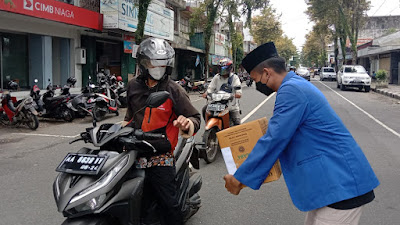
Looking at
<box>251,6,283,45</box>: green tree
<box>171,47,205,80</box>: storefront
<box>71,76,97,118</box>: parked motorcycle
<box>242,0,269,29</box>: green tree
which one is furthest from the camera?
<box>251,6,283,45</box>: green tree

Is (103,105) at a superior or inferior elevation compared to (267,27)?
inferior

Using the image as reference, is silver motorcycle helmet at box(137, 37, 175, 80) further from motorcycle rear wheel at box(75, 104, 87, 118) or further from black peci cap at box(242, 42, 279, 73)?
motorcycle rear wheel at box(75, 104, 87, 118)

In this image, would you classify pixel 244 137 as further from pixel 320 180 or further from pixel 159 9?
pixel 159 9

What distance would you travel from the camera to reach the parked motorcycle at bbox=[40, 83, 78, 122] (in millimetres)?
10453

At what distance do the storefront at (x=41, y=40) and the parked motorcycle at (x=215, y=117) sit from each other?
757 centimetres

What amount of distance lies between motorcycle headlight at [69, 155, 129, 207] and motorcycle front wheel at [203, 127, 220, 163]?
354 centimetres

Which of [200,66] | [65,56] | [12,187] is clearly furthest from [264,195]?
[200,66]

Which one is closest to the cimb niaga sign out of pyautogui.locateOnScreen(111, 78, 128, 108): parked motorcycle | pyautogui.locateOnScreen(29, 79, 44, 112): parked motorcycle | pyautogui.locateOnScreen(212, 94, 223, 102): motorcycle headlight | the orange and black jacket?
pyautogui.locateOnScreen(29, 79, 44, 112): parked motorcycle

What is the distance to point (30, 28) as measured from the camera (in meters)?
13.1

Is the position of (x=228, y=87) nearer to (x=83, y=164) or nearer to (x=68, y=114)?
(x=83, y=164)

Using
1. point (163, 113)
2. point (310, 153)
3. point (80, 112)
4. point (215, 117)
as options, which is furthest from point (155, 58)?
point (80, 112)

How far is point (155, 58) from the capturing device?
270 cm

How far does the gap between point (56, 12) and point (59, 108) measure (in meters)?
→ 3.96

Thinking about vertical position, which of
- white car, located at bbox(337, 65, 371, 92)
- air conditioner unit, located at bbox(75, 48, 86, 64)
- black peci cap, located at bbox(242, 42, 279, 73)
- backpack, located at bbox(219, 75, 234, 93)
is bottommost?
backpack, located at bbox(219, 75, 234, 93)
